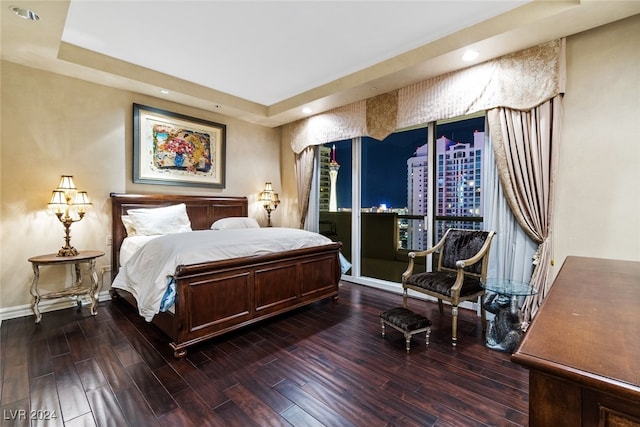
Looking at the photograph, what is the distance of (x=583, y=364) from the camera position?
0.67 m

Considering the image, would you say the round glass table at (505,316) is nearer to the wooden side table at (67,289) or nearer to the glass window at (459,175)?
the glass window at (459,175)

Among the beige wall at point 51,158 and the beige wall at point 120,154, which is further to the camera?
the beige wall at point 51,158

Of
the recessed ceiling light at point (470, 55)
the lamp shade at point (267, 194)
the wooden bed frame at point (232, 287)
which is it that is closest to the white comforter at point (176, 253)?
the wooden bed frame at point (232, 287)

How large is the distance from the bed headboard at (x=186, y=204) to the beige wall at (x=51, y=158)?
13 centimetres

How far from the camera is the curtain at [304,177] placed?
17.0 ft

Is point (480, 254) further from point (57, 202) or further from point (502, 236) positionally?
point (57, 202)

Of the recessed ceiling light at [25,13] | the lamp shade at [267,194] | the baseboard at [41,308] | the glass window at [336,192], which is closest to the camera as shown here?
the recessed ceiling light at [25,13]

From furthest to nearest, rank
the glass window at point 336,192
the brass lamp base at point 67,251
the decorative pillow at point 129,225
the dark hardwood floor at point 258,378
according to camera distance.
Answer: the glass window at point 336,192
the decorative pillow at point 129,225
the brass lamp base at point 67,251
the dark hardwood floor at point 258,378

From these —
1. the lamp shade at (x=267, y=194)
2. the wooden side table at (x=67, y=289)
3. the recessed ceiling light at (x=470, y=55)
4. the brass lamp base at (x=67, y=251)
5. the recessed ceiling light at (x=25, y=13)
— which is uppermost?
the recessed ceiling light at (x=470, y=55)

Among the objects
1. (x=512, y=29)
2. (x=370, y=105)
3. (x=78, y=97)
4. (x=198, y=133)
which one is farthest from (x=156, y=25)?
(x=512, y=29)

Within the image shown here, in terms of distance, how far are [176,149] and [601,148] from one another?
16.7ft

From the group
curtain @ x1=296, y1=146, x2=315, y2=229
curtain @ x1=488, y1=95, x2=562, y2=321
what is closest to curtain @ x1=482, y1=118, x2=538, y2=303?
curtain @ x1=488, y1=95, x2=562, y2=321

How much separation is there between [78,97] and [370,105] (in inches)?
150

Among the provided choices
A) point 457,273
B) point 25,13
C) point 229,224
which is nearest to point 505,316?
point 457,273
